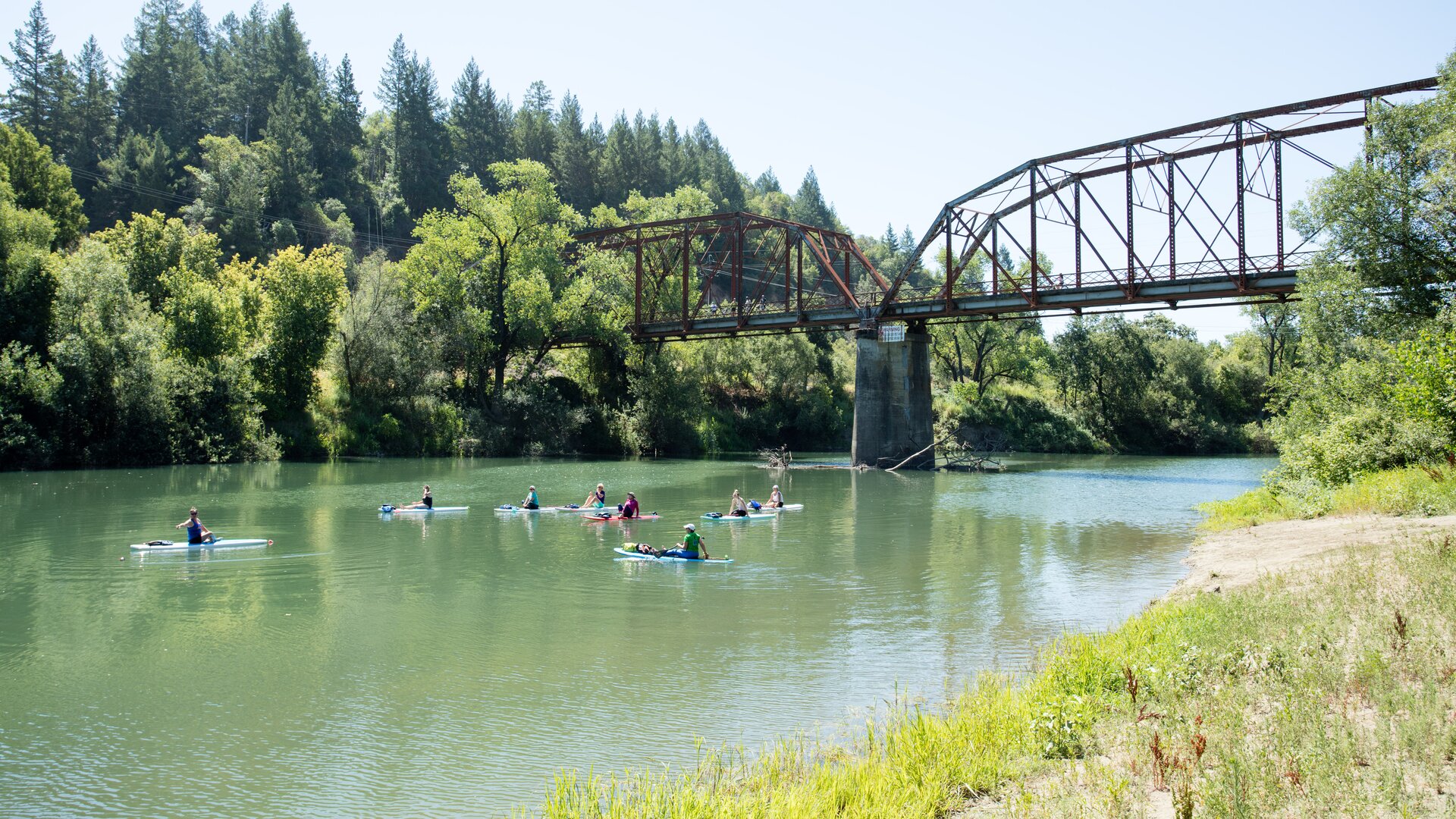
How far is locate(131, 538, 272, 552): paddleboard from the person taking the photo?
27298 mm

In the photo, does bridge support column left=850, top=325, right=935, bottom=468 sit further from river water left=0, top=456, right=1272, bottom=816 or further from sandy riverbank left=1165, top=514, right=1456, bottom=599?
sandy riverbank left=1165, top=514, right=1456, bottom=599

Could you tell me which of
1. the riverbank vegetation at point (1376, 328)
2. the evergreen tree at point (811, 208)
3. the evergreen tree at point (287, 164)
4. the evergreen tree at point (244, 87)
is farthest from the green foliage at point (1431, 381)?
the evergreen tree at point (811, 208)

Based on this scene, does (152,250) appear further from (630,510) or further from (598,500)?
(630,510)

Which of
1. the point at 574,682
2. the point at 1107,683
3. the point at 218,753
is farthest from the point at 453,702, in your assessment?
the point at 1107,683

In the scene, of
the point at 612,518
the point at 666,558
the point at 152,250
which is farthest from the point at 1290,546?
the point at 152,250

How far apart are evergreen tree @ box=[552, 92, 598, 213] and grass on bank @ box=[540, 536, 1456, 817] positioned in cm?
13524

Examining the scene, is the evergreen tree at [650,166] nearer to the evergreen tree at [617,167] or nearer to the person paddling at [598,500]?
the evergreen tree at [617,167]

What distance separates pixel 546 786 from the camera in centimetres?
1071

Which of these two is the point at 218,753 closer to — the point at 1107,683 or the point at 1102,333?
the point at 1107,683

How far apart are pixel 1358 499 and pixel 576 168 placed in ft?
430

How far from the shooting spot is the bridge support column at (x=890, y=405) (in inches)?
2469

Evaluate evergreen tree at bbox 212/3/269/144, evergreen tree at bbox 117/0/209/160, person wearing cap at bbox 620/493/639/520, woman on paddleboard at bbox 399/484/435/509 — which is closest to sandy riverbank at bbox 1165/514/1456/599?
person wearing cap at bbox 620/493/639/520

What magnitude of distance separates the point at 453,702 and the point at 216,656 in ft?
17.9

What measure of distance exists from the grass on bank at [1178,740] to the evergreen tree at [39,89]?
125641 millimetres
